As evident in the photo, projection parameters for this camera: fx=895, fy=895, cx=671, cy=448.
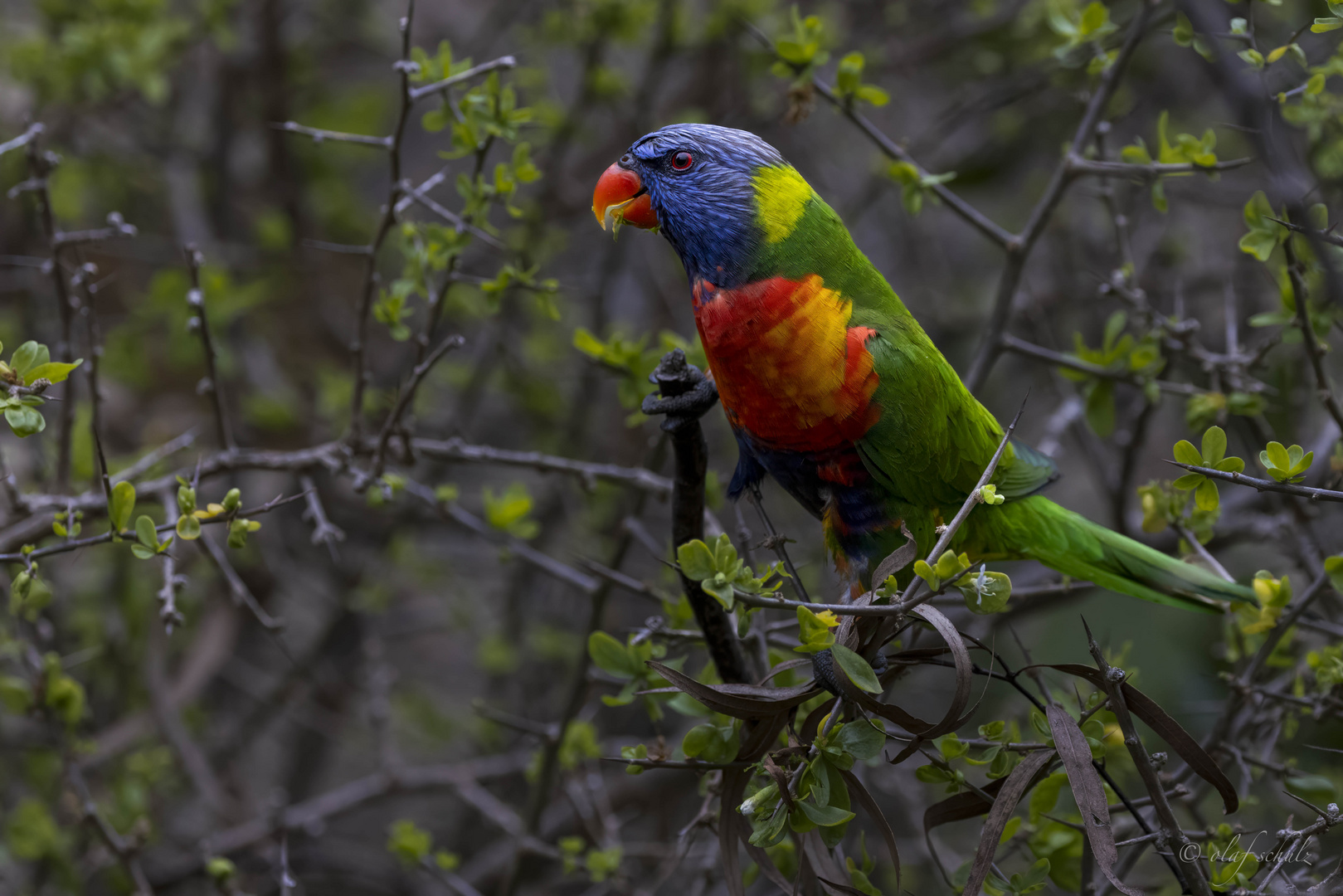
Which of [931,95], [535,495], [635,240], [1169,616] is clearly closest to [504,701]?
[535,495]

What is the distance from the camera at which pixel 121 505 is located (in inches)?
48.4

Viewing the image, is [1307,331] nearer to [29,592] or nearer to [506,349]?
[29,592]

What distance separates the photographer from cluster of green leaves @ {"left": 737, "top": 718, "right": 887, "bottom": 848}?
1.10 m

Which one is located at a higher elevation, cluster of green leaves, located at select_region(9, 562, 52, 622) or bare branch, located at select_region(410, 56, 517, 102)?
bare branch, located at select_region(410, 56, 517, 102)

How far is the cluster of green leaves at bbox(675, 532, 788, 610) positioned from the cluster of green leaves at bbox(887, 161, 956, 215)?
1064mm

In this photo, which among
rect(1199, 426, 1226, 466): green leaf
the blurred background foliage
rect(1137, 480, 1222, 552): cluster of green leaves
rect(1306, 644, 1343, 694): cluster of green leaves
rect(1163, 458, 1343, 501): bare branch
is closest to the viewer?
rect(1163, 458, 1343, 501): bare branch

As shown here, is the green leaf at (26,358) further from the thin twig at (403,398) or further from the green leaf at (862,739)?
the green leaf at (862,739)

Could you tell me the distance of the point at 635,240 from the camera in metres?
4.03

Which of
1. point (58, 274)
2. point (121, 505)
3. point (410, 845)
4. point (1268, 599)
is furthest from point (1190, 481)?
point (58, 274)

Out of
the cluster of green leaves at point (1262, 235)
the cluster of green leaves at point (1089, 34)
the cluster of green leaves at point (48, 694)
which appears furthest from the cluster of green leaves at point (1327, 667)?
the cluster of green leaves at point (48, 694)

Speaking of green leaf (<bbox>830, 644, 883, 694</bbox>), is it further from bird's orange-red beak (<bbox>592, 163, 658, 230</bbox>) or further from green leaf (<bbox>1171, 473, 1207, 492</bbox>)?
bird's orange-red beak (<bbox>592, 163, 658, 230</bbox>)

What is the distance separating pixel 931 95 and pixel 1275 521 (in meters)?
3.42

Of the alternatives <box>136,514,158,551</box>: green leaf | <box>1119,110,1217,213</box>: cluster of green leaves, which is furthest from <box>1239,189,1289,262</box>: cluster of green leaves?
<box>136,514,158,551</box>: green leaf

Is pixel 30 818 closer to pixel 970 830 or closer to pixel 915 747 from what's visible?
pixel 915 747
